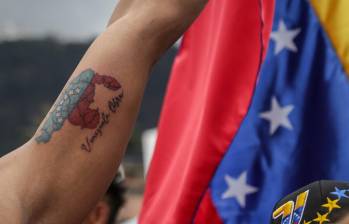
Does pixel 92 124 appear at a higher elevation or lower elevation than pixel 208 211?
higher

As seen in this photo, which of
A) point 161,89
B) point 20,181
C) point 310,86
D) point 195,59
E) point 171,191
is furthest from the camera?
point 161,89

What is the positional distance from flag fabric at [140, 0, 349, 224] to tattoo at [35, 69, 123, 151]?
4.32 feet

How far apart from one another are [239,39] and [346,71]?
41 cm

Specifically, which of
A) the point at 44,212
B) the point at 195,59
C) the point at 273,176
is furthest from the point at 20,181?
the point at 195,59

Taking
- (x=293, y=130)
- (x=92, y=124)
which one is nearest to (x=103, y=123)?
(x=92, y=124)

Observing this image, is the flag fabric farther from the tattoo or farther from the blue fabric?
the tattoo

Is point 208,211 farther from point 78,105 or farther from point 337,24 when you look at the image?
point 78,105

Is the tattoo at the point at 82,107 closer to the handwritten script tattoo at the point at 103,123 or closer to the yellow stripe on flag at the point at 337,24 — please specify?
the handwritten script tattoo at the point at 103,123

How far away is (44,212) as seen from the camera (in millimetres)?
1442

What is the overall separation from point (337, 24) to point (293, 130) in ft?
1.34

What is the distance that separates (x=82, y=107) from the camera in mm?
1507

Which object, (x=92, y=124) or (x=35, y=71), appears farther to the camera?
(x=35, y=71)

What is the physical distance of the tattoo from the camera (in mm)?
1486

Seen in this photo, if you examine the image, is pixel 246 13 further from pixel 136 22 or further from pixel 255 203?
pixel 136 22
